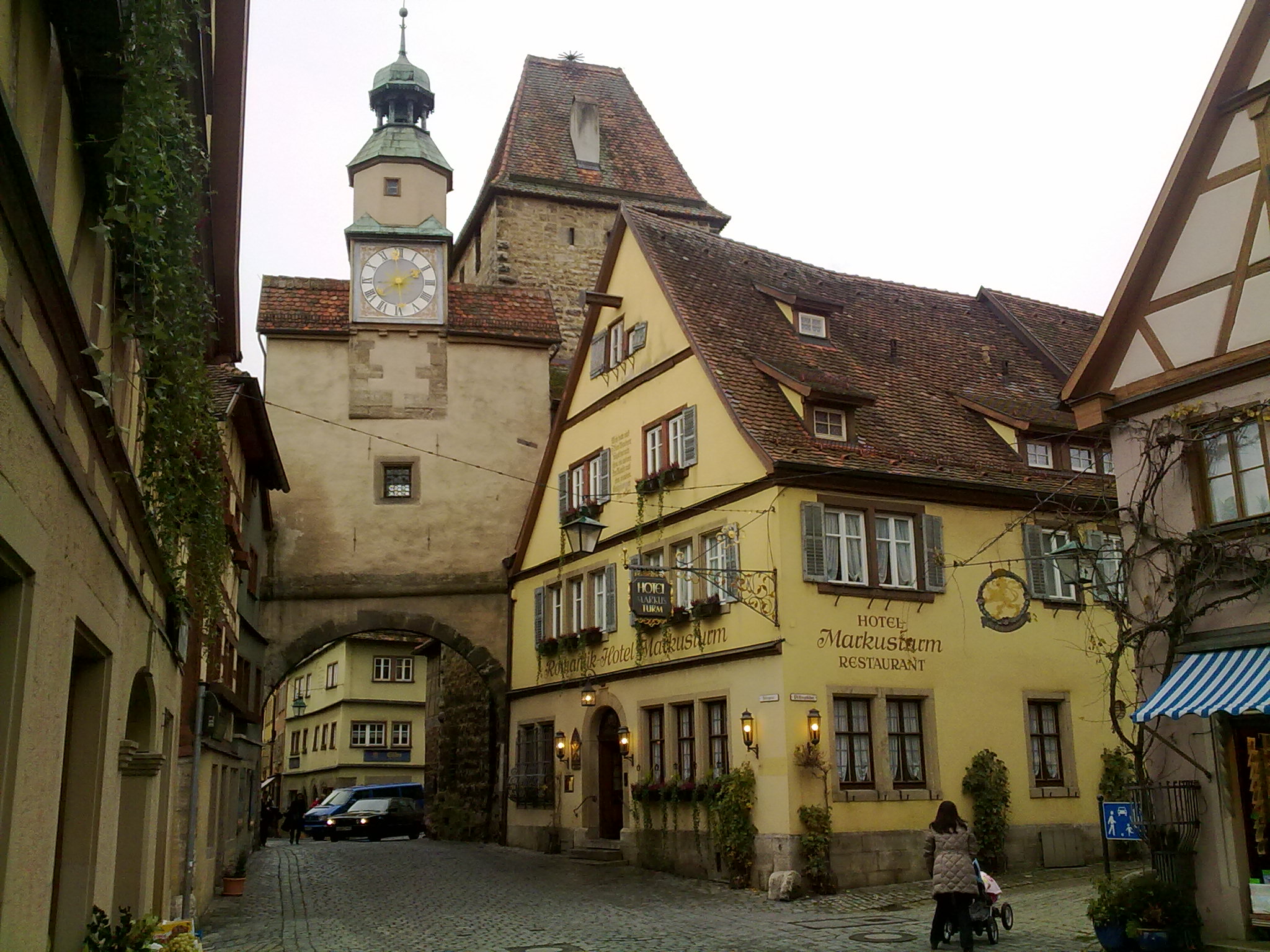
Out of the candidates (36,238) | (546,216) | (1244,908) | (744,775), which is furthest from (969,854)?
(546,216)

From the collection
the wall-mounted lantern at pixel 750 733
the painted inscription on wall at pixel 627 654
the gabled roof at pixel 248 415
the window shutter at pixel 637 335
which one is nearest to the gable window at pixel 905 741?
the wall-mounted lantern at pixel 750 733

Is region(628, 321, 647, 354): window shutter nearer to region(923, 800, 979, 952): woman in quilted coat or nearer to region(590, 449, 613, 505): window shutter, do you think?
region(590, 449, 613, 505): window shutter

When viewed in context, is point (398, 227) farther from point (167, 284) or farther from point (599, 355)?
point (167, 284)

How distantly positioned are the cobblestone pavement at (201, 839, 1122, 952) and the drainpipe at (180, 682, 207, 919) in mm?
558

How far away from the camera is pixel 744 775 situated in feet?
58.6

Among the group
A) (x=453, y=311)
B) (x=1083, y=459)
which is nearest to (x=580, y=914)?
(x=1083, y=459)

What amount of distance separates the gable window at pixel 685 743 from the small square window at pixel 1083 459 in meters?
7.66

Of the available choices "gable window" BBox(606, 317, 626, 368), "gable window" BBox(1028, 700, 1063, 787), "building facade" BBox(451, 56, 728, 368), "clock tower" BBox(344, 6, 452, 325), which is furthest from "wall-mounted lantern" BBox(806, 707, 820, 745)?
"building facade" BBox(451, 56, 728, 368)

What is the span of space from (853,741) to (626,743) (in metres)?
4.52

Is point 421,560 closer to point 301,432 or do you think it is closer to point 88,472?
point 301,432

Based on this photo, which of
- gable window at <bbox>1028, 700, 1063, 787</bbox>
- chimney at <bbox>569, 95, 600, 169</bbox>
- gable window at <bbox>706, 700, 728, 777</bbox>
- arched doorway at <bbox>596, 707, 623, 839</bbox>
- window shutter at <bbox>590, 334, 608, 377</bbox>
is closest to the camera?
gable window at <bbox>706, 700, 728, 777</bbox>

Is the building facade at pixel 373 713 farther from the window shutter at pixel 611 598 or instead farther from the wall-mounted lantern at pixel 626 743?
the wall-mounted lantern at pixel 626 743

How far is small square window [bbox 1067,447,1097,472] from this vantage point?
21.9m

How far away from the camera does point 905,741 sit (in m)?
18.7
